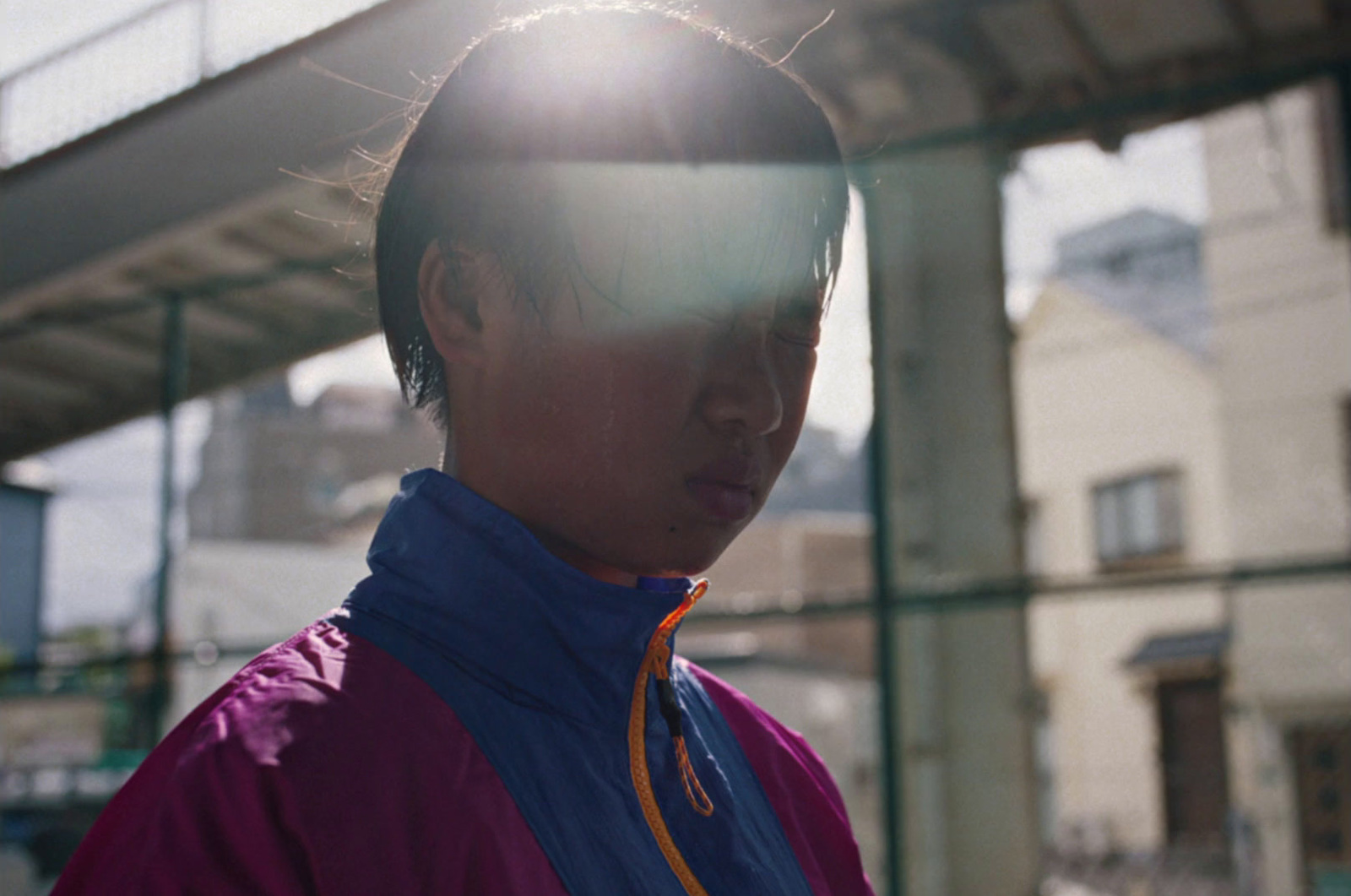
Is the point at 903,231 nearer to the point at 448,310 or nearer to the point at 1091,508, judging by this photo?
the point at 448,310

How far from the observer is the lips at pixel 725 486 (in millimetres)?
802

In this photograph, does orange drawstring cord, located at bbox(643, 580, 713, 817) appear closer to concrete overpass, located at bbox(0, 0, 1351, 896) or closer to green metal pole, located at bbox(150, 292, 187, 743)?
concrete overpass, located at bbox(0, 0, 1351, 896)

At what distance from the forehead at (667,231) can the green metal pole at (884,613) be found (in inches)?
134

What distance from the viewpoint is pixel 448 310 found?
0.85m

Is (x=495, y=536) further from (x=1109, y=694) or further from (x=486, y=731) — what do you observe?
(x=1109, y=694)

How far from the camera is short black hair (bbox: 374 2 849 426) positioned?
2.66ft

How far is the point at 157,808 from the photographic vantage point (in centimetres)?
64

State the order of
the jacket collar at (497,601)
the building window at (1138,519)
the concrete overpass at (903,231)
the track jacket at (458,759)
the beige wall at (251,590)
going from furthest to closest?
1. the building window at (1138,519)
2. the beige wall at (251,590)
3. the concrete overpass at (903,231)
4. the jacket collar at (497,601)
5. the track jacket at (458,759)

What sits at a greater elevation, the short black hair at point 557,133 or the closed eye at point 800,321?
the short black hair at point 557,133

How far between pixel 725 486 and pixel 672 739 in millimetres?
204

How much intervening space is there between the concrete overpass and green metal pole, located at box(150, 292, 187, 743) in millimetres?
28

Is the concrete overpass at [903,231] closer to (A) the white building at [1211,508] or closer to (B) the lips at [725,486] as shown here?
(A) the white building at [1211,508]

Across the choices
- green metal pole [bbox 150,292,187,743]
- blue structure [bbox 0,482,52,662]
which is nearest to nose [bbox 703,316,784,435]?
green metal pole [bbox 150,292,187,743]

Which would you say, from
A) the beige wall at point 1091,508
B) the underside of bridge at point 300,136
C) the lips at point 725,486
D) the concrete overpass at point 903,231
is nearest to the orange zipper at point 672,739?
the lips at point 725,486
